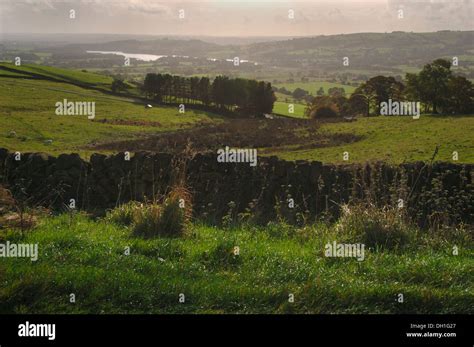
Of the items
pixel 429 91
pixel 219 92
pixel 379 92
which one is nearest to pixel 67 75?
pixel 219 92

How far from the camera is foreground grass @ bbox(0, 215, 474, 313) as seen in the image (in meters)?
5.89

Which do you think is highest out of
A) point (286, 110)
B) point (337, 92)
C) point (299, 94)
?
point (299, 94)

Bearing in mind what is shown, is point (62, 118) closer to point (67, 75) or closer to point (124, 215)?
point (67, 75)

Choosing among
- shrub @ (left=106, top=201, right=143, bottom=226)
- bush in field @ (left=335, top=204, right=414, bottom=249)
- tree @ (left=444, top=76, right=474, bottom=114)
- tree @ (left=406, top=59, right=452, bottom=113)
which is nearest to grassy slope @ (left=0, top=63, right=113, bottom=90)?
→ tree @ (left=406, top=59, right=452, bottom=113)

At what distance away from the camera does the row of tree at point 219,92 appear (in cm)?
8450

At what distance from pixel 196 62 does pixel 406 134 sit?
450 feet

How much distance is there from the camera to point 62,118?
6253 cm

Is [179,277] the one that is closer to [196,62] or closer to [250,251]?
[250,251]

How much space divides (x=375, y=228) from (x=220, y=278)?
2932 millimetres

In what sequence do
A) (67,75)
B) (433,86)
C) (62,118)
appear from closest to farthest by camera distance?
(62,118) < (433,86) < (67,75)

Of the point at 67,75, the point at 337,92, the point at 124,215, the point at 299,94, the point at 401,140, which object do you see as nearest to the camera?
the point at 124,215

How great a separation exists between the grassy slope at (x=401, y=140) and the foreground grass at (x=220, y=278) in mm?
25747

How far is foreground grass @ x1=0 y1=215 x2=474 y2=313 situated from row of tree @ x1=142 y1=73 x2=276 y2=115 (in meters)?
76.3

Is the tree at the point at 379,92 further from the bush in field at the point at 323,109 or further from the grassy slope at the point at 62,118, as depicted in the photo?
the grassy slope at the point at 62,118
